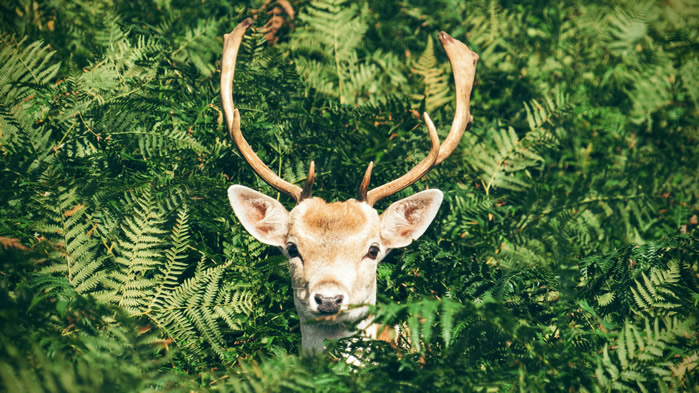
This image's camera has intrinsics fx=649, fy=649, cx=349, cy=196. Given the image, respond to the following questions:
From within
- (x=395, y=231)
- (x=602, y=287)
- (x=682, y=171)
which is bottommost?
(x=682, y=171)

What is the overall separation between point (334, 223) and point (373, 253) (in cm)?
36

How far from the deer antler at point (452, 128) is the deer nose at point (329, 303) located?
3.00 feet

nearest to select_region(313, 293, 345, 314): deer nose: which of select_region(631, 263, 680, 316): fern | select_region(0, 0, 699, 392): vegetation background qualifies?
select_region(0, 0, 699, 392): vegetation background

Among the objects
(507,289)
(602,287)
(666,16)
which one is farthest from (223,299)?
(666,16)

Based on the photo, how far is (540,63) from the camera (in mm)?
7727

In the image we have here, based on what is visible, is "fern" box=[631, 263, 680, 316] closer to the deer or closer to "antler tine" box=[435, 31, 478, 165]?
the deer

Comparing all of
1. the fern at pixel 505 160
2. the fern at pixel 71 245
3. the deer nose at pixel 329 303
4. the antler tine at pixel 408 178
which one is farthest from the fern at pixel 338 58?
the deer nose at pixel 329 303

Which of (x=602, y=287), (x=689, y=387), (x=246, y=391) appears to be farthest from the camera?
(x=602, y=287)

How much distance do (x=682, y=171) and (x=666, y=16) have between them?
2604 millimetres

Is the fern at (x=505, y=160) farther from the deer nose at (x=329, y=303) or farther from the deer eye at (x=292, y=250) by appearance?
the deer nose at (x=329, y=303)

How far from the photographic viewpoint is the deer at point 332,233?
4.17 meters

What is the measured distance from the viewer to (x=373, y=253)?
4.51 m

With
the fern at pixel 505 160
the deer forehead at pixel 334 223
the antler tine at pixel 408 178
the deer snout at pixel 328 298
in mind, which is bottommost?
the fern at pixel 505 160

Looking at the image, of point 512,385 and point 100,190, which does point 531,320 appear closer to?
point 512,385
